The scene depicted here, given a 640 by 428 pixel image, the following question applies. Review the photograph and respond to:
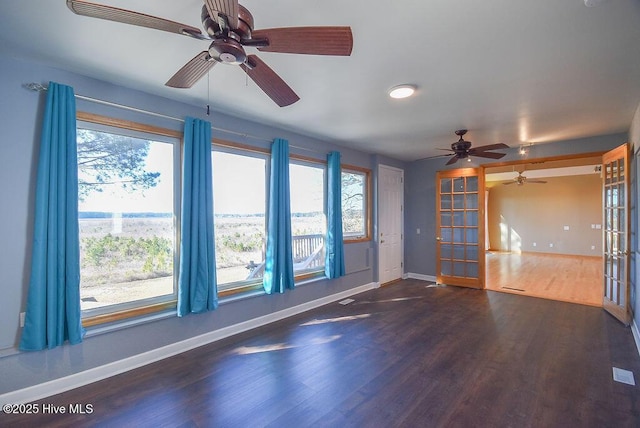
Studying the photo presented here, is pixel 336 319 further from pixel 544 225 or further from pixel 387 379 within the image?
pixel 544 225

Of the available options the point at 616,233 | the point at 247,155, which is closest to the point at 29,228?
the point at 247,155

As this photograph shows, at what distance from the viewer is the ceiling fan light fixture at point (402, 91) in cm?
262

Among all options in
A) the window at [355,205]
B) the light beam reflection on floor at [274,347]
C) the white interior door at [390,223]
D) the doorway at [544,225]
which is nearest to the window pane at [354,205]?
the window at [355,205]

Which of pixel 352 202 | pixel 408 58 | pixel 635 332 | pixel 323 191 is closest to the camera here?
pixel 408 58

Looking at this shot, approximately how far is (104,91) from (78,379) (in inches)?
99.7

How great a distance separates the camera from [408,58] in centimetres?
216

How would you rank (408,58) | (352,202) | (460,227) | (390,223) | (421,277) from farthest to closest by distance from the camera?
1. (421,277)
2. (390,223)
3. (460,227)
4. (352,202)
5. (408,58)

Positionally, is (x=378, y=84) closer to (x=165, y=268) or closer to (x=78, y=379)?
(x=165, y=268)

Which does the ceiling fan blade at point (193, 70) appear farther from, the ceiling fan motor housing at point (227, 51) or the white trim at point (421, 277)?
the white trim at point (421, 277)

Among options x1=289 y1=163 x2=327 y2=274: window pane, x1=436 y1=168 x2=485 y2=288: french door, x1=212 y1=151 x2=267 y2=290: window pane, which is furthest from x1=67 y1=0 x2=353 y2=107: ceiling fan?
x1=436 y1=168 x2=485 y2=288: french door

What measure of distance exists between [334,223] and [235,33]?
3404 mm

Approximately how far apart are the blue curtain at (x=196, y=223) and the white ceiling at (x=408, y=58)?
0.44m

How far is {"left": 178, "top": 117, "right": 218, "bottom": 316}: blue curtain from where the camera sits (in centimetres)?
293

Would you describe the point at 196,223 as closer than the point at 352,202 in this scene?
Yes
